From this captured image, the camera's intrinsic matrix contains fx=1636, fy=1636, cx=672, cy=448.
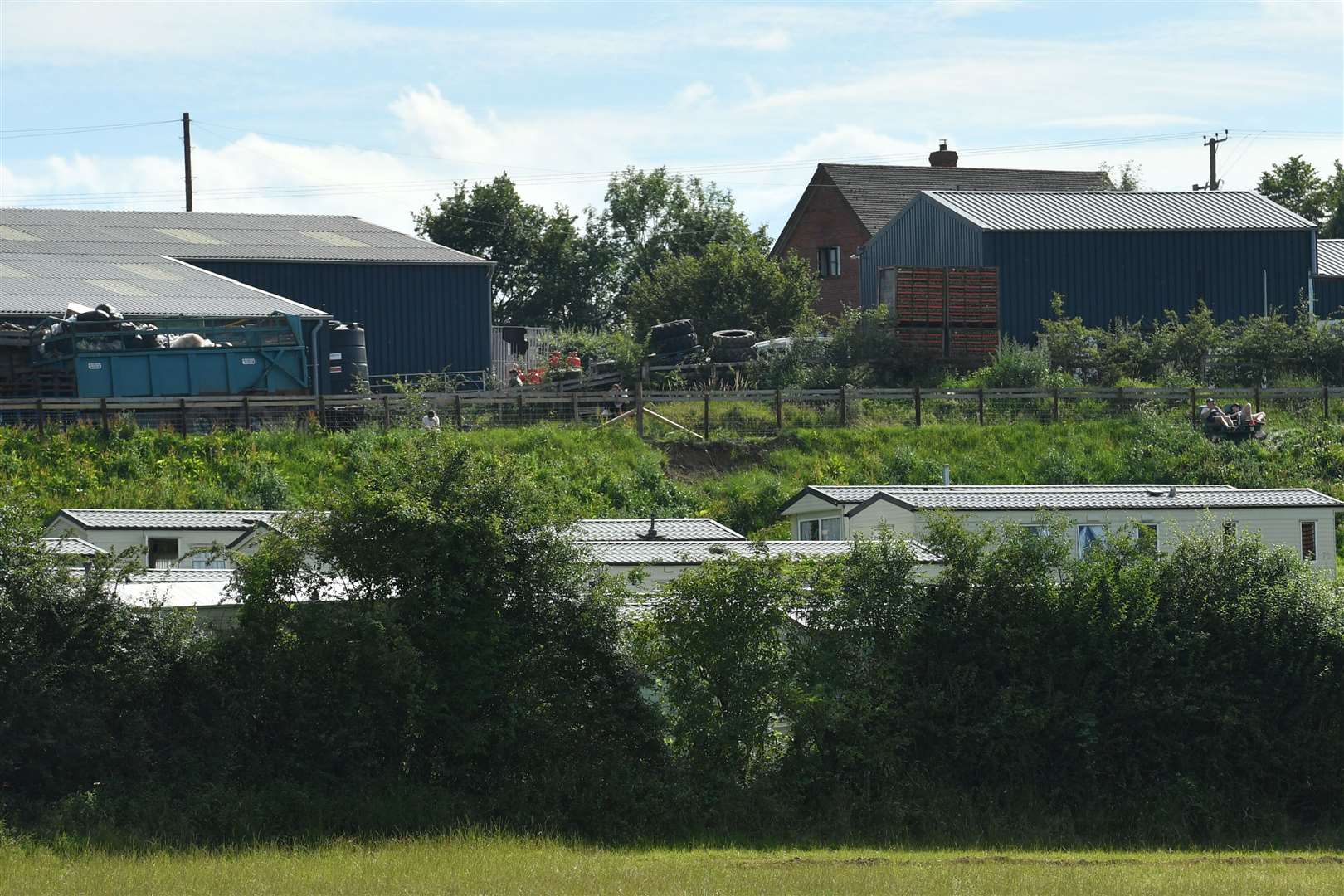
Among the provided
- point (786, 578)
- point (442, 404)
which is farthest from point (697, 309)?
point (786, 578)

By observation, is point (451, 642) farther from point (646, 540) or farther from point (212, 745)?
point (646, 540)

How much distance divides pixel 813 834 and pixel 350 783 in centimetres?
531

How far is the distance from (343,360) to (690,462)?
10.3 m

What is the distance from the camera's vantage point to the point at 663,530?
28.5 m

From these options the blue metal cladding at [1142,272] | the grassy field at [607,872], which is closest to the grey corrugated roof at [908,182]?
the blue metal cladding at [1142,272]

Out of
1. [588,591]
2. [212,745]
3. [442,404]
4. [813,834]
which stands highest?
[442,404]

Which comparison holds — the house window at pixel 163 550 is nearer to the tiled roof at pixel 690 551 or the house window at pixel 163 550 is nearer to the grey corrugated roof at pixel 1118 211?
the tiled roof at pixel 690 551

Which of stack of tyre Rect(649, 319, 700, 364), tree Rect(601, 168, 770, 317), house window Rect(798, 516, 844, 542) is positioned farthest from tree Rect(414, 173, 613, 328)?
house window Rect(798, 516, 844, 542)

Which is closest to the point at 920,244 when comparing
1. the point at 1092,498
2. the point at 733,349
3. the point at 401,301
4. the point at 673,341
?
the point at 733,349

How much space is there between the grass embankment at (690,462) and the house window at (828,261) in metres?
26.6

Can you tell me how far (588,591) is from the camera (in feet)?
64.4

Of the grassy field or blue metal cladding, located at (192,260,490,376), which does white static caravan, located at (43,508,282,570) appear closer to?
the grassy field

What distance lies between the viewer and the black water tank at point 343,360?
43.2 m

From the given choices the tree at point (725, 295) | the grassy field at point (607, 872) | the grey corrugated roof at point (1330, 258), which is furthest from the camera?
the tree at point (725, 295)
